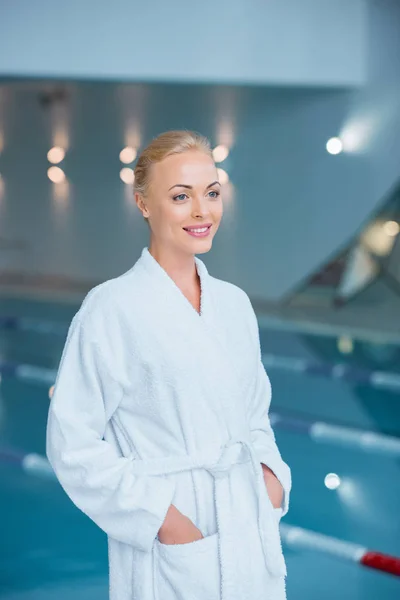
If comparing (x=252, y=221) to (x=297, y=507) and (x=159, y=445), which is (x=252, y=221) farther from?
(x=159, y=445)

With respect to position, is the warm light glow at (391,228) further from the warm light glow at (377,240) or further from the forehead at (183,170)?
the forehead at (183,170)

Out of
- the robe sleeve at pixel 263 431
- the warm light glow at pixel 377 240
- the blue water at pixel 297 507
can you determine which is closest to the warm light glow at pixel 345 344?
the blue water at pixel 297 507

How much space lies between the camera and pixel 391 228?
10.4 m

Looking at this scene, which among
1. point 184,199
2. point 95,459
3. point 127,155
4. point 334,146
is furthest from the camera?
point 127,155

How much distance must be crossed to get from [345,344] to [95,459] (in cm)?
714

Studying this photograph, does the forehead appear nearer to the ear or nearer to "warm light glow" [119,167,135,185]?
the ear

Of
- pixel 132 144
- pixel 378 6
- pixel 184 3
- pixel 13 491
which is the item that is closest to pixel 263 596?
pixel 13 491

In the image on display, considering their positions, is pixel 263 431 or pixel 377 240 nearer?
pixel 263 431

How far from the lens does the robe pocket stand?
1.72 meters

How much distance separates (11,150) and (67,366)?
1198 cm

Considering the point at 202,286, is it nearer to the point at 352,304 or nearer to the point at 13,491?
the point at 13,491

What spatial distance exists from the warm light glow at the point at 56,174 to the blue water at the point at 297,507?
5.87 meters

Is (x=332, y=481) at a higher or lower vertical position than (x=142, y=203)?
lower

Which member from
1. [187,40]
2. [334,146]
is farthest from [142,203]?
[334,146]
